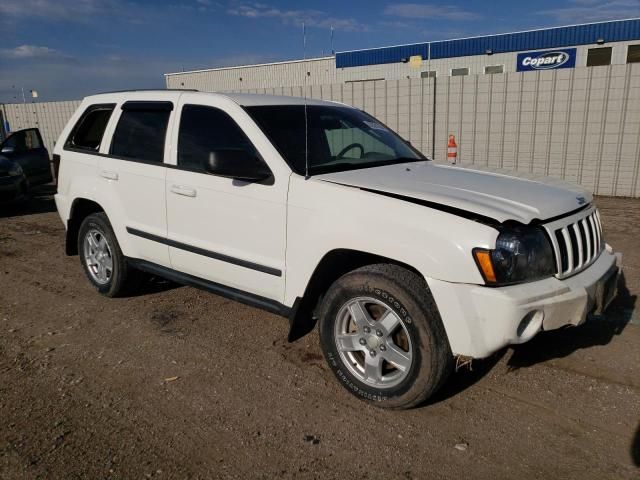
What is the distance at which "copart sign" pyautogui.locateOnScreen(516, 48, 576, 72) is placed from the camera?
24.0 m

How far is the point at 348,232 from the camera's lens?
121 inches

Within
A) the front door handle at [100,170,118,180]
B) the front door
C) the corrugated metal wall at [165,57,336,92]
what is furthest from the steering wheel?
the corrugated metal wall at [165,57,336,92]

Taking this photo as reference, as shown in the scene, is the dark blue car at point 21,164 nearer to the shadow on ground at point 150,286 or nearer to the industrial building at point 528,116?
the industrial building at point 528,116

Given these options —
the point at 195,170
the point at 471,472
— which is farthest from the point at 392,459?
the point at 195,170

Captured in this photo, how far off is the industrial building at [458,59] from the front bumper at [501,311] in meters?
Result: 19.1

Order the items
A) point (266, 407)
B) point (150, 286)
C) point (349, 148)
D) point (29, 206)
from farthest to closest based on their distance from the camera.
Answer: point (29, 206)
point (150, 286)
point (349, 148)
point (266, 407)

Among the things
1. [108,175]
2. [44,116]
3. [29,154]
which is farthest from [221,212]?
[44,116]

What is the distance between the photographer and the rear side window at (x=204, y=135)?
12.5 ft

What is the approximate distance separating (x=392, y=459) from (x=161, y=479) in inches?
45.2

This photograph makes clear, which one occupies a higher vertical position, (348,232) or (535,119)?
(535,119)

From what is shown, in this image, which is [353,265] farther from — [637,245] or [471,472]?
[637,245]

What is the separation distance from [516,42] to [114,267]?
24.6m

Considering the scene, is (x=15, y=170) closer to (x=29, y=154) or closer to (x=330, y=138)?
(x=29, y=154)

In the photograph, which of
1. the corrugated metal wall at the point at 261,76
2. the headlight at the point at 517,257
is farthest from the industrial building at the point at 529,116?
the corrugated metal wall at the point at 261,76
